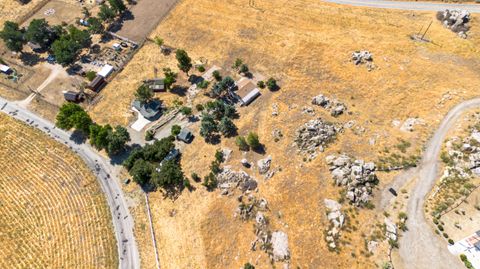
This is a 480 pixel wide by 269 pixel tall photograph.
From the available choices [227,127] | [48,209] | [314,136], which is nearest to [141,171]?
[227,127]

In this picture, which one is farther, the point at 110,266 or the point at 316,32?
the point at 316,32

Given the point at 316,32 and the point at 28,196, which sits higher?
the point at 316,32

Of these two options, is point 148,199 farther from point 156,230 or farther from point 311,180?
point 311,180

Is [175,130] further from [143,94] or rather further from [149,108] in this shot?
[143,94]

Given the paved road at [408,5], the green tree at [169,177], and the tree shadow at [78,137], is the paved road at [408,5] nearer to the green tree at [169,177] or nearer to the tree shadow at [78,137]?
the green tree at [169,177]

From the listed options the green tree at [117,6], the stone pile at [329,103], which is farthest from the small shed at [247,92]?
the green tree at [117,6]

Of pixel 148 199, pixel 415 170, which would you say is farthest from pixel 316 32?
pixel 148 199

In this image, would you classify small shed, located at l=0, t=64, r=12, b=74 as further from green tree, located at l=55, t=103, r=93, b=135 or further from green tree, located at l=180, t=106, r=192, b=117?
green tree, located at l=180, t=106, r=192, b=117
